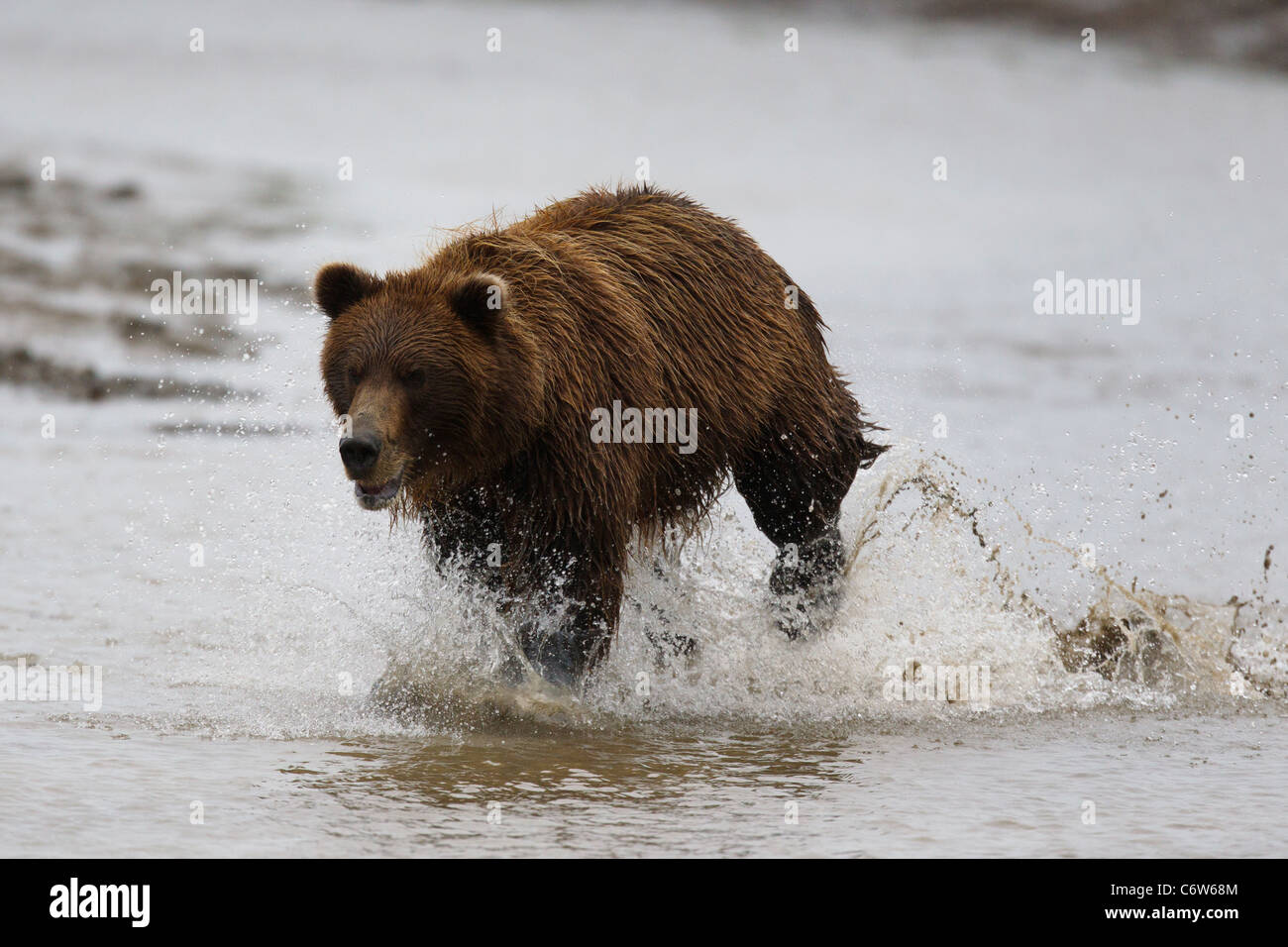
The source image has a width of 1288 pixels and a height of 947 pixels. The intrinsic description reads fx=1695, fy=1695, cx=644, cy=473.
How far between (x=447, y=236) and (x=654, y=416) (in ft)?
3.62

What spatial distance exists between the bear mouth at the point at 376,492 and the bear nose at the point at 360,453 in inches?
2.7

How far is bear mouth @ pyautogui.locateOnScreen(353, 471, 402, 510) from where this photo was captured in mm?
5523

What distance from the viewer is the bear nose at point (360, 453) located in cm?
541

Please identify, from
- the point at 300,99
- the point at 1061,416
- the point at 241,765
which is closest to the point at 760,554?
the point at 241,765

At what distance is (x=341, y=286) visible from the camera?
5.83 metres

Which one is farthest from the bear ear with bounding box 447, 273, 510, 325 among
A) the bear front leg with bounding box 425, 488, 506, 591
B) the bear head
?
the bear front leg with bounding box 425, 488, 506, 591

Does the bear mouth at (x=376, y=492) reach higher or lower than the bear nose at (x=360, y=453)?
lower

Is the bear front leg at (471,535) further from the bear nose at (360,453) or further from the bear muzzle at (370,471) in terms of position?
the bear nose at (360,453)

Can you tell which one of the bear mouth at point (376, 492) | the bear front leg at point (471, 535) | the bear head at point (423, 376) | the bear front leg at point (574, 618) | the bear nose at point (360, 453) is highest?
the bear head at point (423, 376)

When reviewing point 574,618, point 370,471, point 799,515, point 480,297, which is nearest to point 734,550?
point 799,515

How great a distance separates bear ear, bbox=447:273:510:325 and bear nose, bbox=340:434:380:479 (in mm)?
557

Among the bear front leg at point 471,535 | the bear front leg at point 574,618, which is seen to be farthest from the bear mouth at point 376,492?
the bear front leg at point 574,618

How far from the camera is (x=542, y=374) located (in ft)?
19.1

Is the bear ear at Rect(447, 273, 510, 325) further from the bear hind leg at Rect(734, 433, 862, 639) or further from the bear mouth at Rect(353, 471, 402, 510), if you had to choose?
the bear hind leg at Rect(734, 433, 862, 639)
